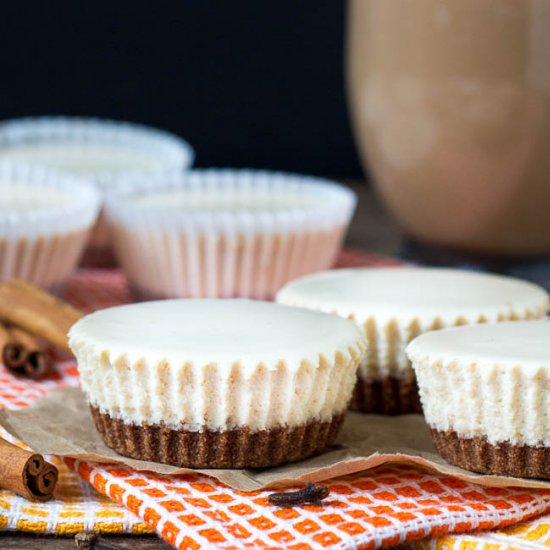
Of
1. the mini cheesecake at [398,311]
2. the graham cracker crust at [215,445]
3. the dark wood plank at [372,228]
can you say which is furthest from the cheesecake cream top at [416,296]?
the dark wood plank at [372,228]

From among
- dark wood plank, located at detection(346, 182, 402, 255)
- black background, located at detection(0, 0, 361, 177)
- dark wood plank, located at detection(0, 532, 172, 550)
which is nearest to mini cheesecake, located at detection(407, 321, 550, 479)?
dark wood plank, located at detection(0, 532, 172, 550)

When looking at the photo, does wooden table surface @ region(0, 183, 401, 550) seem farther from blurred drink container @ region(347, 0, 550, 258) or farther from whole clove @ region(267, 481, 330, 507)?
blurred drink container @ region(347, 0, 550, 258)

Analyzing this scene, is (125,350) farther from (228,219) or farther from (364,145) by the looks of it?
(364,145)

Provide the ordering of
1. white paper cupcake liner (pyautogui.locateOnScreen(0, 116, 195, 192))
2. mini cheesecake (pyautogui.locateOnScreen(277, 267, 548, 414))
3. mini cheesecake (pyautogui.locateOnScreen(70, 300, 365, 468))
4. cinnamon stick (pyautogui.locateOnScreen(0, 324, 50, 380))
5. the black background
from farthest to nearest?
1. the black background
2. white paper cupcake liner (pyautogui.locateOnScreen(0, 116, 195, 192))
3. cinnamon stick (pyautogui.locateOnScreen(0, 324, 50, 380))
4. mini cheesecake (pyautogui.locateOnScreen(277, 267, 548, 414))
5. mini cheesecake (pyautogui.locateOnScreen(70, 300, 365, 468))

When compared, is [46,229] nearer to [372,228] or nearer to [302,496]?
[302,496]

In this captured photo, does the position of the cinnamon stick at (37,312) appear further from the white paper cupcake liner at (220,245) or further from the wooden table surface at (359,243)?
the wooden table surface at (359,243)

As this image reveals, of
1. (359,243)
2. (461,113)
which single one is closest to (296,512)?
(461,113)
